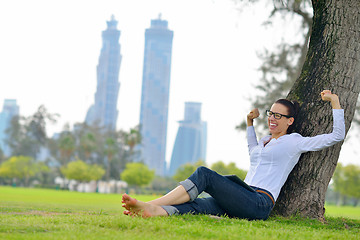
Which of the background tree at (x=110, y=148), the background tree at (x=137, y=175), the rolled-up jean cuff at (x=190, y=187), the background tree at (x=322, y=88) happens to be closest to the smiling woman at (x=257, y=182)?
the rolled-up jean cuff at (x=190, y=187)

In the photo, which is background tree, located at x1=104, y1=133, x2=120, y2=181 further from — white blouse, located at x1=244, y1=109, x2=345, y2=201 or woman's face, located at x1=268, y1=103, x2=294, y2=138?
white blouse, located at x1=244, y1=109, x2=345, y2=201

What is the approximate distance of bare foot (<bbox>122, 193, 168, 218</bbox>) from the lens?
3705 millimetres

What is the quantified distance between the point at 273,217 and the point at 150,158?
605ft

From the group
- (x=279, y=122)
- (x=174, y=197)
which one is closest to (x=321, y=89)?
(x=279, y=122)

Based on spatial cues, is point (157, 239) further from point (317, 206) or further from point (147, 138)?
point (147, 138)

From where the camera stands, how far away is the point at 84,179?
196 ft

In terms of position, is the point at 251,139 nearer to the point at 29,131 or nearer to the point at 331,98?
the point at 331,98

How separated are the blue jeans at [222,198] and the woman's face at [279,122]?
2.71ft

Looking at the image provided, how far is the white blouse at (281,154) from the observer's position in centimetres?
436

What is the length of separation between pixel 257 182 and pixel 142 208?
4.37 ft

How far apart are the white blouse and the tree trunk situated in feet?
1.38

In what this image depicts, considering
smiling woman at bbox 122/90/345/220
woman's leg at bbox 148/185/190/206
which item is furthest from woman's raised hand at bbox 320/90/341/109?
woman's leg at bbox 148/185/190/206

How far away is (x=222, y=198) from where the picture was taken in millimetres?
4117

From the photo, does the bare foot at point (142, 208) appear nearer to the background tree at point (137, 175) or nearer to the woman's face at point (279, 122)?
the woman's face at point (279, 122)
